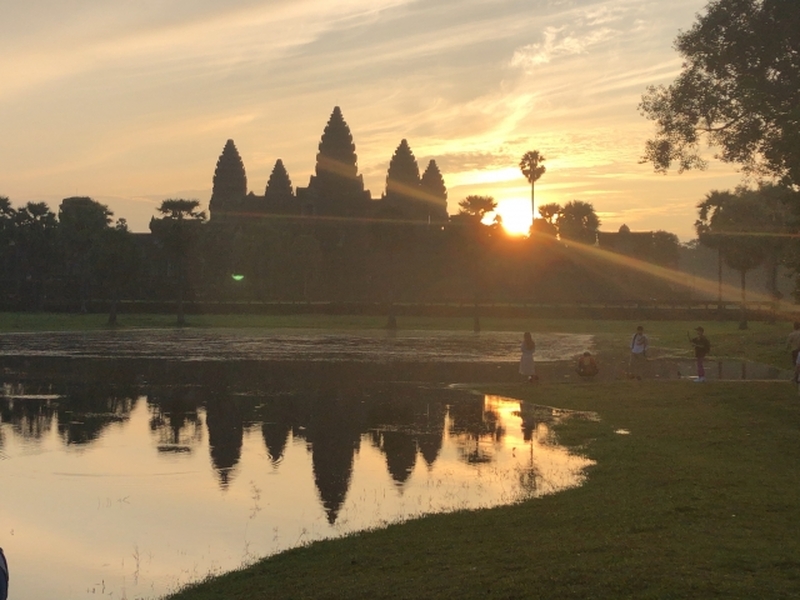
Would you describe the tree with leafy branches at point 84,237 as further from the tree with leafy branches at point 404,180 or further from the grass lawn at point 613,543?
the grass lawn at point 613,543

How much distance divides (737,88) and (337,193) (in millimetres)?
94658

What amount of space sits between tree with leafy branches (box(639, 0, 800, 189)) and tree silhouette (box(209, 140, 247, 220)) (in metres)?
102

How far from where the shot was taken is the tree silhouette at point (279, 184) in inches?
4963

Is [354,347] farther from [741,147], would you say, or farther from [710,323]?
[710,323]

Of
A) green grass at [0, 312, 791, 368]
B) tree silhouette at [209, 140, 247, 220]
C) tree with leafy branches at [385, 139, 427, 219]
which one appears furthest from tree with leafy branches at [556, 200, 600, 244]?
green grass at [0, 312, 791, 368]

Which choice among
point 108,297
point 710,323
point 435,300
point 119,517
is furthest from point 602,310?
point 119,517

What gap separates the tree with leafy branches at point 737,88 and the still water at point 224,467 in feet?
34.5

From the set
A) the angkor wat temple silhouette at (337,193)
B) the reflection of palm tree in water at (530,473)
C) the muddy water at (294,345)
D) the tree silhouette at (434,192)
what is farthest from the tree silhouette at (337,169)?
the reflection of palm tree in water at (530,473)

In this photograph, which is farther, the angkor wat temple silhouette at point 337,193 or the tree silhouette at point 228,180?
the tree silhouette at point 228,180

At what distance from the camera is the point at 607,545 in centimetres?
943

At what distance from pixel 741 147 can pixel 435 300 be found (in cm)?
6154

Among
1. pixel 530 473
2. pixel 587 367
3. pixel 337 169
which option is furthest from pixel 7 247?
pixel 530 473

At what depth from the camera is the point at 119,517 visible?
12.3 meters

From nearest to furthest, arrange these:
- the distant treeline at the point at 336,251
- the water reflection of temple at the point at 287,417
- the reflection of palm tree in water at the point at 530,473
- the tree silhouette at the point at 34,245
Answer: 1. the reflection of palm tree in water at the point at 530,473
2. the water reflection of temple at the point at 287,417
3. the distant treeline at the point at 336,251
4. the tree silhouette at the point at 34,245
